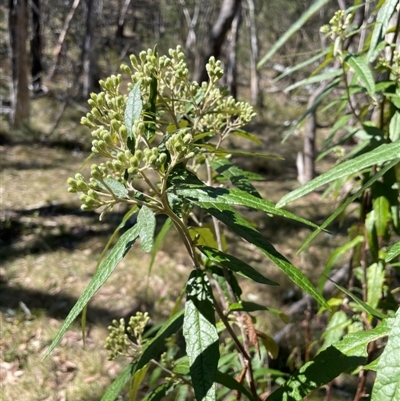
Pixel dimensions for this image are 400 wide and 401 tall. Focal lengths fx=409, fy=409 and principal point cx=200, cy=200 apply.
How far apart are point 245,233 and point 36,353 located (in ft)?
9.11

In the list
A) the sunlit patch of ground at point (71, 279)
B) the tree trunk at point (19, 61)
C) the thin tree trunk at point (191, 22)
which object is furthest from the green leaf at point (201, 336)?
the tree trunk at point (19, 61)

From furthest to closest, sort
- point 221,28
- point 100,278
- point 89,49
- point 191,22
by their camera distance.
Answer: point 191,22 → point 89,49 → point 221,28 → point 100,278

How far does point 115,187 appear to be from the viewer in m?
0.65

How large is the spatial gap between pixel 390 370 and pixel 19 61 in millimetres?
7377

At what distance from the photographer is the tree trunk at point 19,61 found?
6460 mm

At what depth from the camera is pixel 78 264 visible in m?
3.91

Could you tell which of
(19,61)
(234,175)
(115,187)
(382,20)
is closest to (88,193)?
(115,187)

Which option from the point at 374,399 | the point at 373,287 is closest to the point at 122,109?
the point at 374,399

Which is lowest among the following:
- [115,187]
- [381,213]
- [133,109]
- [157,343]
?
[157,343]

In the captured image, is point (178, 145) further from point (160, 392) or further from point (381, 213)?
point (381, 213)

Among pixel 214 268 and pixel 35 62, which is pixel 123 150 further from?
pixel 35 62

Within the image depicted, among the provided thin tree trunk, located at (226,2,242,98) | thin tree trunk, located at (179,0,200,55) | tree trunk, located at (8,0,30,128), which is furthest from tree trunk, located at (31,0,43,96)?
thin tree trunk, located at (226,2,242,98)

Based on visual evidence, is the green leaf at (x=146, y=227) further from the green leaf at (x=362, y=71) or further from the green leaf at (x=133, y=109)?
the green leaf at (x=362, y=71)


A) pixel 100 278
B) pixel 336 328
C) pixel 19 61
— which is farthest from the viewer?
pixel 19 61
